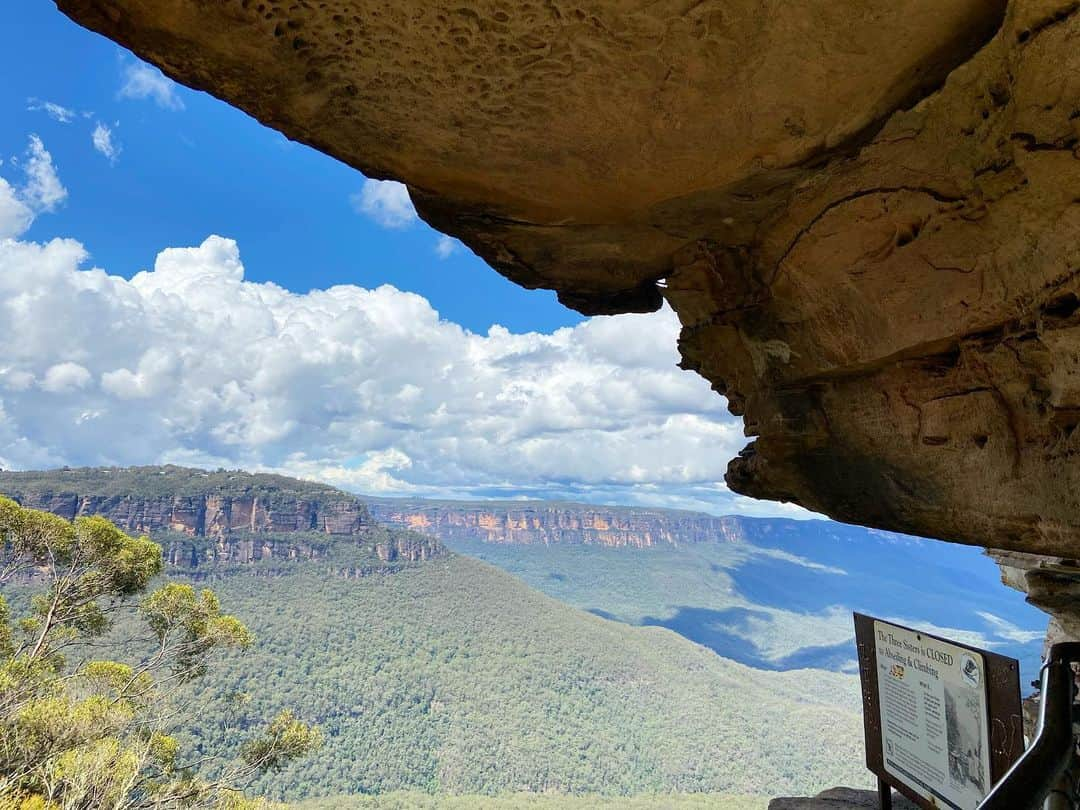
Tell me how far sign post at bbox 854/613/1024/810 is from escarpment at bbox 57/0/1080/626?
35.2 inches

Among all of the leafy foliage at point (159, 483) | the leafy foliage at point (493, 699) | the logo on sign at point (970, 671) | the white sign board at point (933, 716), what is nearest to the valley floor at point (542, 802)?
the leafy foliage at point (493, 699)

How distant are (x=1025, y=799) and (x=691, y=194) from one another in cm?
416

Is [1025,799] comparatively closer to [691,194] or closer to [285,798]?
[691,194]

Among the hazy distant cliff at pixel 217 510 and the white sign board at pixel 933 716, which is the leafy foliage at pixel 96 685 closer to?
the white sign board at pixel 933 716

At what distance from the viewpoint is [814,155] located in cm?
420

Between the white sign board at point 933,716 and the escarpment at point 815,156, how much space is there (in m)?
0.92

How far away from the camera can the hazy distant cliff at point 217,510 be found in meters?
74.0

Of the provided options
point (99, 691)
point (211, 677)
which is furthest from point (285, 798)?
point (99, 691)

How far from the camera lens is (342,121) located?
163 inches

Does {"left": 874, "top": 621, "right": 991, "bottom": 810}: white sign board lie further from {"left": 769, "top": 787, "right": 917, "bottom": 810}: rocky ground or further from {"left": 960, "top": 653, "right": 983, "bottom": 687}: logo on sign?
{"left": 769, "top": 787, "right": 917, "bottom": 810}: rocky ground

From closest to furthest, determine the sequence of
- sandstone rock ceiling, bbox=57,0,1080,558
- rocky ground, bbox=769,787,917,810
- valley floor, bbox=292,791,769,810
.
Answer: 1. sandstone rock ceiling, bbox=57,0,1080,558
2. rocky ground, bbox=769,787,917,810
3. valley floor, bbox=292,791,769,810

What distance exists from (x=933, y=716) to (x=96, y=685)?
1658cm

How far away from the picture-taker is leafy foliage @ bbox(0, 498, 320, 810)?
35.3 feet

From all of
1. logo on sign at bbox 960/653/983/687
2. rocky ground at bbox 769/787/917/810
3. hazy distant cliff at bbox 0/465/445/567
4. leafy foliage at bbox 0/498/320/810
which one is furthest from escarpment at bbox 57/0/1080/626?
hazy distant cliff at bbox 0/465/445/567
